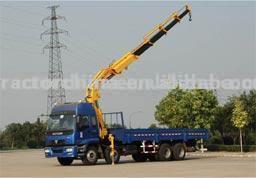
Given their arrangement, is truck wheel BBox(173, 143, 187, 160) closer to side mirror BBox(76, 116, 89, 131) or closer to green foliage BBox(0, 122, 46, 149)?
side mirror BBox(76, 116, 89, 131)

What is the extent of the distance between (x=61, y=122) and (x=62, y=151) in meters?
1.43

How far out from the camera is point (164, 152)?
31.2 meters

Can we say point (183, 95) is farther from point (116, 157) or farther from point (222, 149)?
point (116, 157)

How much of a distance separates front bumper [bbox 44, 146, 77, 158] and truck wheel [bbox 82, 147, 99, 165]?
648 millimetres

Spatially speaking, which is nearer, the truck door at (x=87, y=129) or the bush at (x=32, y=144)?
the truck door at (x=87, y=129)

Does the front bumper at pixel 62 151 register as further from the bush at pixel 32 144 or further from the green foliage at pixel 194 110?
the bush at pixel 32 144

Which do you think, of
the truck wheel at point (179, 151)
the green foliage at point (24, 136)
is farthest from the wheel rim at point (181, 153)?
the green foliage at point (24, 136)

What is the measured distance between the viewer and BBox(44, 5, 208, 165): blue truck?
91.0 ft

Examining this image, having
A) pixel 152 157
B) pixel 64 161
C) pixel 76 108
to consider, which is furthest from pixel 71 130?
pixel 152 157

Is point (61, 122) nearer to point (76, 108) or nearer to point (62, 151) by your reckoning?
point (76, 108)

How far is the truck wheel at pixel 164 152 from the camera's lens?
102ft

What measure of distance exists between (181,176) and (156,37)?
50.7ft

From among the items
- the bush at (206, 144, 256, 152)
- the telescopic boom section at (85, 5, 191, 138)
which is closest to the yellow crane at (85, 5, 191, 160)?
the telescopic boom section at (85, 5, 191, 138)

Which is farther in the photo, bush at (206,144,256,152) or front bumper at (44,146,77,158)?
bush at (206,144,256,152)
